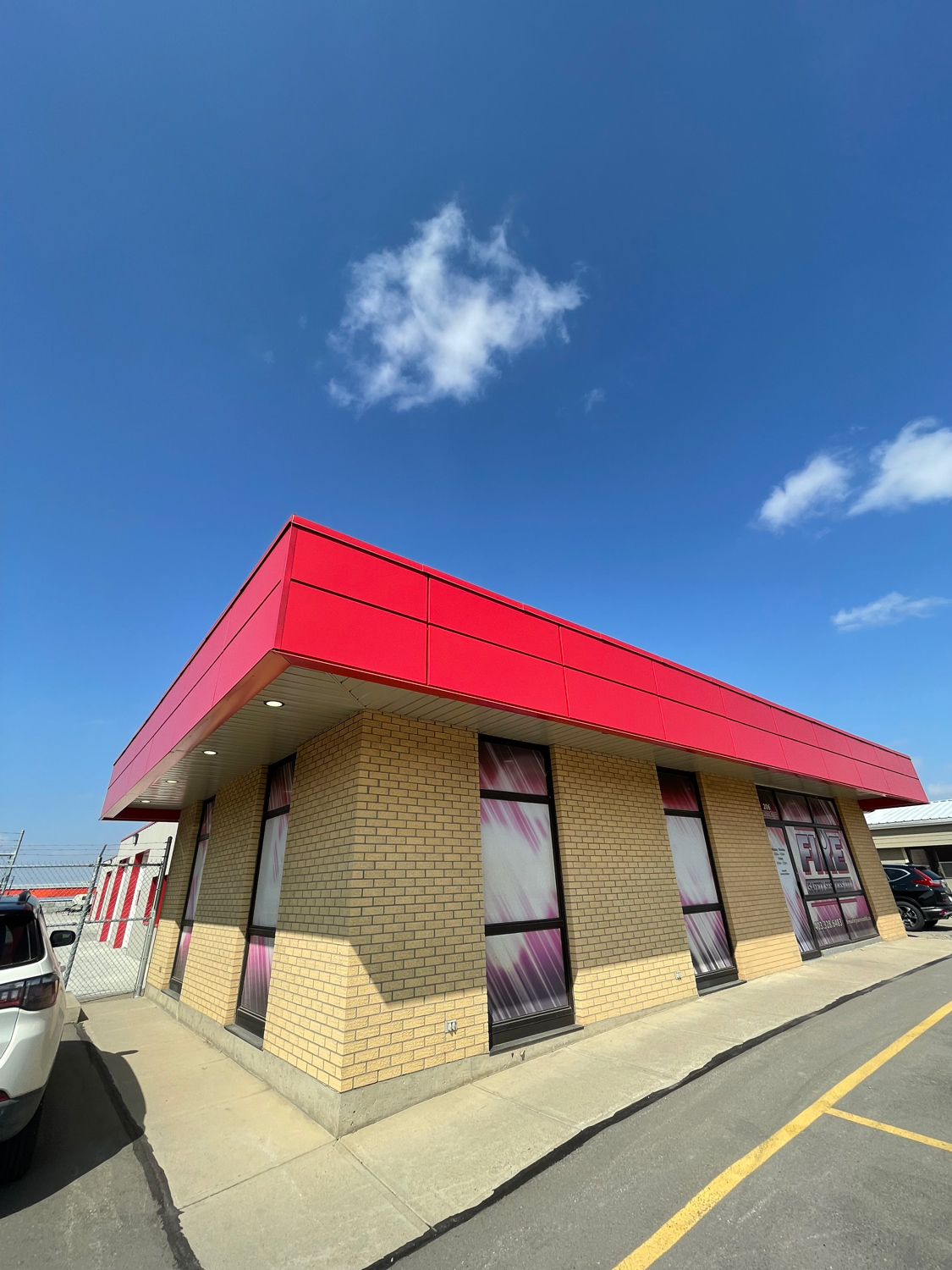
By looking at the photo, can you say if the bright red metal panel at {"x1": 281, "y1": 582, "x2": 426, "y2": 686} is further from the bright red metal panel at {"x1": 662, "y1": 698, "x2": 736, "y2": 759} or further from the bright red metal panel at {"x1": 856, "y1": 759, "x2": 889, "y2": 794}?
the bright red metal panel at {"x1": 856, "y1": 759, "x2": 889, "y2": 794}

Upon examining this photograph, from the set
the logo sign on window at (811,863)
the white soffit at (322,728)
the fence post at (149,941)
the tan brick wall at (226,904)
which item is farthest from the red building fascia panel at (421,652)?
the logo sign on window at (811,863)

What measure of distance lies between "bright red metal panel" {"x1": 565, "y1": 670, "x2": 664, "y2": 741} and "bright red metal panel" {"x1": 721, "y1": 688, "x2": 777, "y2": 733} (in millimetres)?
2494

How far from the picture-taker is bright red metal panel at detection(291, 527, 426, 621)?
449 cm

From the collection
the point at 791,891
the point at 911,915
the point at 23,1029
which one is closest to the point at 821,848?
the point at 791,891

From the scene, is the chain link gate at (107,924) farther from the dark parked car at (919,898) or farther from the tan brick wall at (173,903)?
the dark parked car at (919,898)

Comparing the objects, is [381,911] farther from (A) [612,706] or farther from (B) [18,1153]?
(A) [612,706]

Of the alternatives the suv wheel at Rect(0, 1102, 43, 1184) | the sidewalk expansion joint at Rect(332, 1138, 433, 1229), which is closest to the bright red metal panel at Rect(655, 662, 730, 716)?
the sidewalk expansion joint at Rect(332, 1138, 433, 1229)

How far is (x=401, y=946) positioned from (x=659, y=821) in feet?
16.8

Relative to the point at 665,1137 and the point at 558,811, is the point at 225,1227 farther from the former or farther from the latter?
the point at 558,811

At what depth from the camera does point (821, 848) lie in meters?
13.1

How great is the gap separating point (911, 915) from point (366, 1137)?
18.9m

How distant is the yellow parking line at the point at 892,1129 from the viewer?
148 inches

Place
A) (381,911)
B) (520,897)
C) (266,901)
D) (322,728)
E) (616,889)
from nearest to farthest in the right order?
(381,911) → (322,728) → (520,897) → (266,901) → (616,889)

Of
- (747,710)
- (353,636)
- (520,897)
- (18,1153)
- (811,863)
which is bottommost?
(18,1153)
